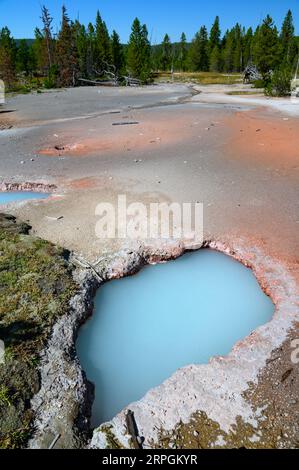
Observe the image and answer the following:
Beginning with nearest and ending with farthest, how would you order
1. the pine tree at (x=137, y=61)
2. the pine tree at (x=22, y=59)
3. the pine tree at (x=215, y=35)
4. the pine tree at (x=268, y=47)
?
1. the pine tree at (x=268, y=47)
2. the pine tree at (x=137, y=61)
3. the pine tree at (x=22, y=59)
4. the pine tree at (x=215, y=35)

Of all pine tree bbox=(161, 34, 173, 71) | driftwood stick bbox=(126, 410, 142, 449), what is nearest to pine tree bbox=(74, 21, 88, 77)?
pine tree bbox=(161, 34, 173, 71)

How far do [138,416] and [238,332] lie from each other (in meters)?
1.68

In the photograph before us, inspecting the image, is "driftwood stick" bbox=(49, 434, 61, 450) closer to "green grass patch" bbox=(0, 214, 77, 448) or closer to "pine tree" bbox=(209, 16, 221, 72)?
"green grass patch" bbox=(0, 214, 77, 448)

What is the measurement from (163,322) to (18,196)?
528 centimetres

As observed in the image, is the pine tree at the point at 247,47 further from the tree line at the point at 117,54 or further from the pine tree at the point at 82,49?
the pine tree at the point at 82,49

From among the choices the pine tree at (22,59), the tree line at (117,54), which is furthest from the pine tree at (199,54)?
the pine tree at (22,59)

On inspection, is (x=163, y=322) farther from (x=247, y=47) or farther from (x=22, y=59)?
(x=247, y=47)

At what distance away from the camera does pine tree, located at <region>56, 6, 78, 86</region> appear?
3528 cm

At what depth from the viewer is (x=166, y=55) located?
70.8 metres

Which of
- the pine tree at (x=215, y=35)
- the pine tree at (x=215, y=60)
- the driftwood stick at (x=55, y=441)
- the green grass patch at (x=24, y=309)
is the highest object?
the pine tree at (x=215, y=35)

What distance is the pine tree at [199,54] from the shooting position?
60.5 meters

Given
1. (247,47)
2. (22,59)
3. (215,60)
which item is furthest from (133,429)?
(247,47)

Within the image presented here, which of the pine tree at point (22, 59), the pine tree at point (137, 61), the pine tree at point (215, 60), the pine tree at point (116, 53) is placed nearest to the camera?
the pine tree at point (137, 61)

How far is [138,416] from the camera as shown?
3.01 metres
